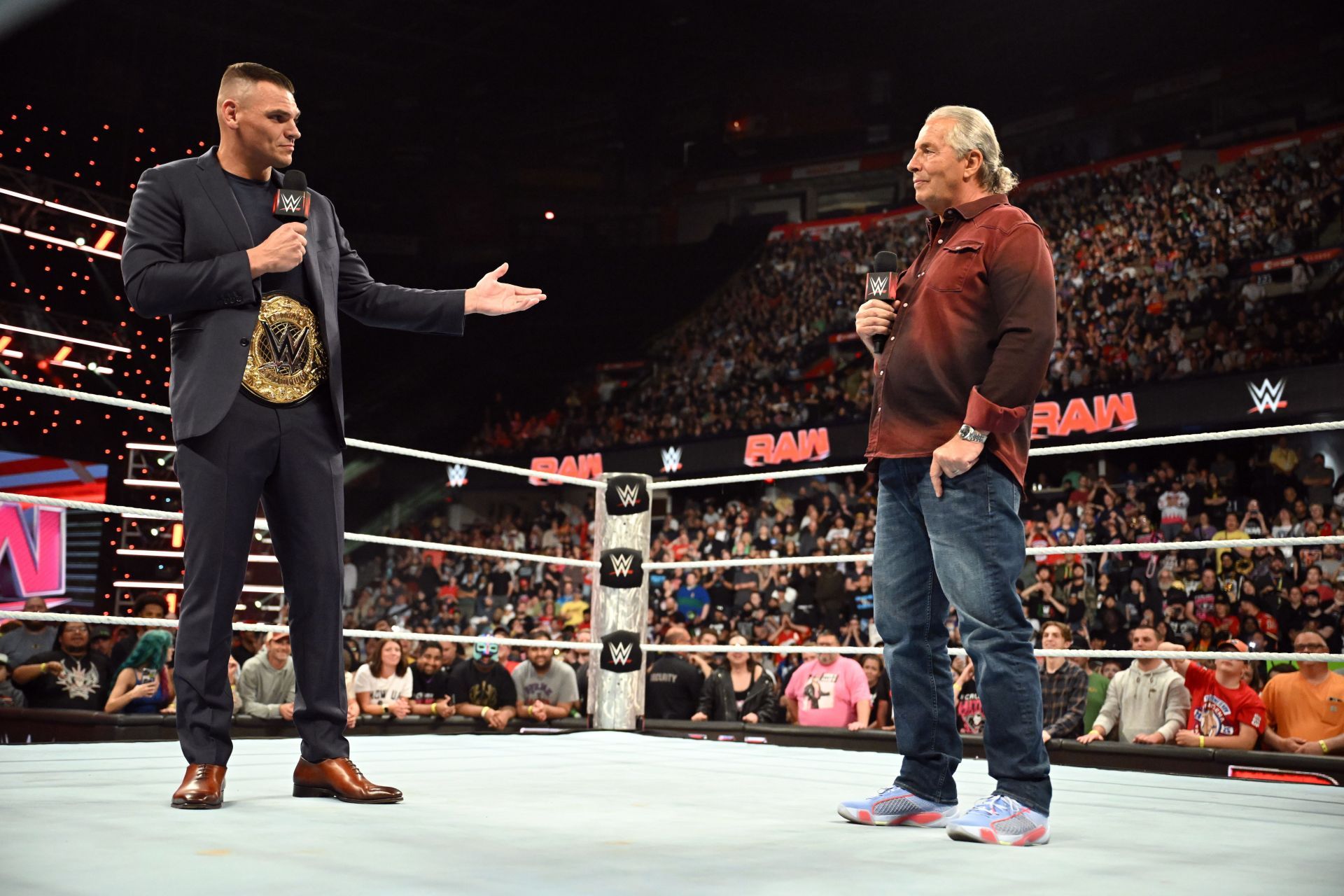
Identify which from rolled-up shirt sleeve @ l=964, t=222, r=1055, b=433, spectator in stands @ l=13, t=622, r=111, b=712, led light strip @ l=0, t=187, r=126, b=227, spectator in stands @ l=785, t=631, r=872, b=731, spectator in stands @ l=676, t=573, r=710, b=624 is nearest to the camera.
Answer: rolled-up shirt sleeve @ l=964, t=222, r=1055, b=433

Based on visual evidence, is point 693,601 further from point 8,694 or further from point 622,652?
point 622,652

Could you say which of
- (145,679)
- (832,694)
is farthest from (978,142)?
(145,679)

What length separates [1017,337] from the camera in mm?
1568

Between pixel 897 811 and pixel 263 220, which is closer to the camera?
pixel 897 811

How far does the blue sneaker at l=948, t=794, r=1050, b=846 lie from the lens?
56.9 inches

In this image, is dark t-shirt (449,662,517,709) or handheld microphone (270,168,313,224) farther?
dark t-shirt (449,662,517,709)

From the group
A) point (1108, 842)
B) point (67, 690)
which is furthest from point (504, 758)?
point (67, 690)

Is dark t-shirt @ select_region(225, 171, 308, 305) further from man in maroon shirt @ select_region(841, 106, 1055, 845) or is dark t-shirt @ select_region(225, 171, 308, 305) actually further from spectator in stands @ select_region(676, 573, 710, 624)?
spectator in stands @ select_region(676, 573, 710, 624)

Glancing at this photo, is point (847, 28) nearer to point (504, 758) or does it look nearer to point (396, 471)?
point (396, 471)

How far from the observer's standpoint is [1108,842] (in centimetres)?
146

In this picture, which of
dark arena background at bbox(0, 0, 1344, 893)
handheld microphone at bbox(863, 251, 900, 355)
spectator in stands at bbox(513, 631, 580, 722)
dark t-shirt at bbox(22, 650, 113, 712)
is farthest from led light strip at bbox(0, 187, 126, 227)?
handheld microphone at bbox(863, 251, 900, 355)

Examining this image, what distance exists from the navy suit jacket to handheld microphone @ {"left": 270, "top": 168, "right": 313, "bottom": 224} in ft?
0.26

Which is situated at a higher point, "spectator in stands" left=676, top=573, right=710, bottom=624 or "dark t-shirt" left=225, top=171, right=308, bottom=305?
"dark t-shirt" left=225, top=171, right=308, bottom=305

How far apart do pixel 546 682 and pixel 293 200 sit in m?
4.10
